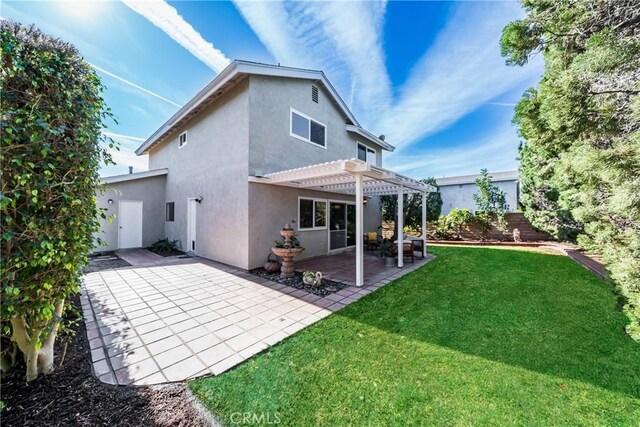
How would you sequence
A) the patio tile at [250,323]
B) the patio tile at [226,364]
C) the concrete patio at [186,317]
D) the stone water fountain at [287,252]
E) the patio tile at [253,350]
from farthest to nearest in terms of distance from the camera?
the stone water fountain at [287,252], the patio tile at [250,323], the patio tile at [253,350], the concrete patio at [186,317], the patio tile at [226,364]

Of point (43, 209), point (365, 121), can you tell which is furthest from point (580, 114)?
point (365, 121)

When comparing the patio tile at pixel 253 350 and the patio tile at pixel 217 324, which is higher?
the patio tile at pixel 217 324

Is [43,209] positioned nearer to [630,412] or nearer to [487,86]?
[630,412]

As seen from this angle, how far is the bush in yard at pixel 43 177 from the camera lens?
7.18 ft

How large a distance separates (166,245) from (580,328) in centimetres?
1448

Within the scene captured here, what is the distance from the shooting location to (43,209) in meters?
2.45

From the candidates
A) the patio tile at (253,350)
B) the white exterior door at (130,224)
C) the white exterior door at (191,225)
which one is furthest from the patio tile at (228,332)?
the white exterior door at (130,224)

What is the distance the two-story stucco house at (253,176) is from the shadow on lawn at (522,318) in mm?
2282

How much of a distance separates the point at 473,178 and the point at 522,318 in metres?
17.8

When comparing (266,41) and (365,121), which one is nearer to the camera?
(266,41)

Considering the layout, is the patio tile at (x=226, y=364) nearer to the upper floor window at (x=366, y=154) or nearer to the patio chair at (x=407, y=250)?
the patio chair at (x=407, y=250)

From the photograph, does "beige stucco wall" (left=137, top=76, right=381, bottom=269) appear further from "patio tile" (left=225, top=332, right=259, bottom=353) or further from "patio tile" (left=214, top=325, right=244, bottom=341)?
"patio tile" (left=225, top=332, right=259, bottom=353)

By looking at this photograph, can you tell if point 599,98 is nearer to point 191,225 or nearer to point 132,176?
point 191,225

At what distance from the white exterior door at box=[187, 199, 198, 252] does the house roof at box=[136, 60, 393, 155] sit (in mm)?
3973
